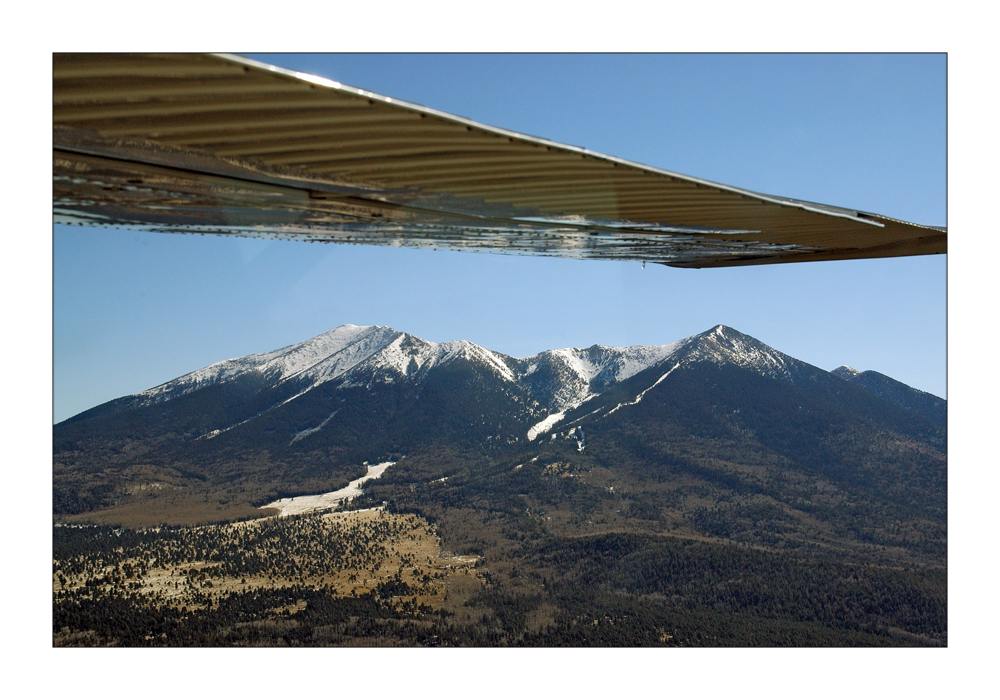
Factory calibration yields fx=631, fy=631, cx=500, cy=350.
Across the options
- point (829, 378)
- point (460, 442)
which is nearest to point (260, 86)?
point (460, 442)

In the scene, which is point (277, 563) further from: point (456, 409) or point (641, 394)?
point (641, 394)

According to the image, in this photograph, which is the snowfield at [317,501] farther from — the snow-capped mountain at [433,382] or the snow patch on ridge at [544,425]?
Result: the snow patch on ridge at [544,425]

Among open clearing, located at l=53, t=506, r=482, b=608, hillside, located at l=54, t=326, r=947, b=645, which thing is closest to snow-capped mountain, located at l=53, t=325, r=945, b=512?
hillside, located at l=54, t=326, r=947, b=645

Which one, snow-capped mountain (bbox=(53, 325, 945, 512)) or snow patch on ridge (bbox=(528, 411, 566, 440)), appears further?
snow patch on ridge (bbox=(528, 411, 566, 440))

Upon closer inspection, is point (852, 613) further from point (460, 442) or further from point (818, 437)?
point (460, 442)

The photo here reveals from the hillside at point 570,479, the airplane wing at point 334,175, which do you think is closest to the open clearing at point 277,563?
the hillside at point 570,479

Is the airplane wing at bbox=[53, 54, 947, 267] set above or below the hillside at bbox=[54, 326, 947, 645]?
above

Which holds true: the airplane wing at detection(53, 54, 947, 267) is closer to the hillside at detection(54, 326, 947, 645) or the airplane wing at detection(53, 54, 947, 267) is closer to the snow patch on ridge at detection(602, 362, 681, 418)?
the hillside at detection(54, 326, 947, 645)
